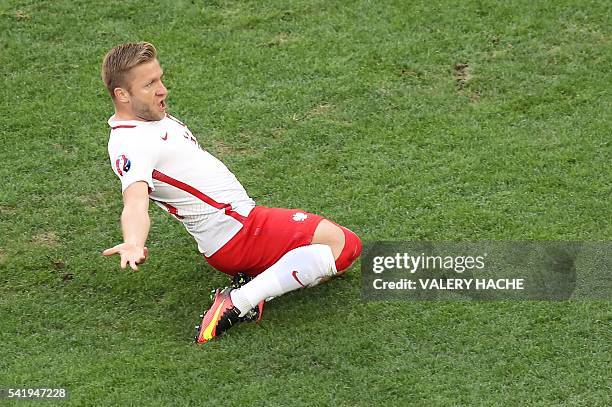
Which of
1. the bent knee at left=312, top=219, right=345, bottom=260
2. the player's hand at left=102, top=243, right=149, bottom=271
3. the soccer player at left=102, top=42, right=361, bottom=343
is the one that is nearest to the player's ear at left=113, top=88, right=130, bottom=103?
the soccer player at left=102, top=42, right=361, bottom=343

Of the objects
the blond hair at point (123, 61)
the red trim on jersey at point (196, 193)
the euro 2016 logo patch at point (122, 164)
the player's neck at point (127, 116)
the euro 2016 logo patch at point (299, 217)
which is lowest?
the euro 2016 logo patch at point (299, 217)

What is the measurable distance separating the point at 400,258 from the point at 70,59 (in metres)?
2.86

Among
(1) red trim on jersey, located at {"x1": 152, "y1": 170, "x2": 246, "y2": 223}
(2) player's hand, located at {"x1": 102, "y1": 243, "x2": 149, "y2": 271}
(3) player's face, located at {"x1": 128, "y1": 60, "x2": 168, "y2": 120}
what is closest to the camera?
(2) player's hand, located at {"x1": 102, "y1": 243, "x2": 149, "y2": 271}

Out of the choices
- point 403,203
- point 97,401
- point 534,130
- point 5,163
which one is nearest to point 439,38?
point 534,130

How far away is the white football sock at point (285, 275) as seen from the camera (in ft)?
16.7

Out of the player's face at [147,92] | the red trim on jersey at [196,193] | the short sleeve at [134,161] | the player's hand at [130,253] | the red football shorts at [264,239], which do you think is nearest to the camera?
the player's hand at [130,253]

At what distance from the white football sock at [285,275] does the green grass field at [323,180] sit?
0.16m

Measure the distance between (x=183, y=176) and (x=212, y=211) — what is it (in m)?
0.23

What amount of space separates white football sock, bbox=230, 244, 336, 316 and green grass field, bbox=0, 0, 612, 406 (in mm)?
157

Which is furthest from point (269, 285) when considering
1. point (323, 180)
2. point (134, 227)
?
point (323, 180)

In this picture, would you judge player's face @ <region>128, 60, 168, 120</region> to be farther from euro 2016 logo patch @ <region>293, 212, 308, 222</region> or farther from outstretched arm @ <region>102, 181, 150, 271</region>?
euro 2016 logo patch @ <region>293, 212, 308, 222</region>

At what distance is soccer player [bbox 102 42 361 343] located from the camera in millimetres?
4879

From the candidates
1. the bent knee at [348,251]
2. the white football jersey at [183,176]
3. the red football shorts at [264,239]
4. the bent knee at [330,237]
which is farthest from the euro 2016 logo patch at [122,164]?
the bent knee at [348,251]

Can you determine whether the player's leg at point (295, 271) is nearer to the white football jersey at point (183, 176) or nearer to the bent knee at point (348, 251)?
the bent knee at point (348, 251)
